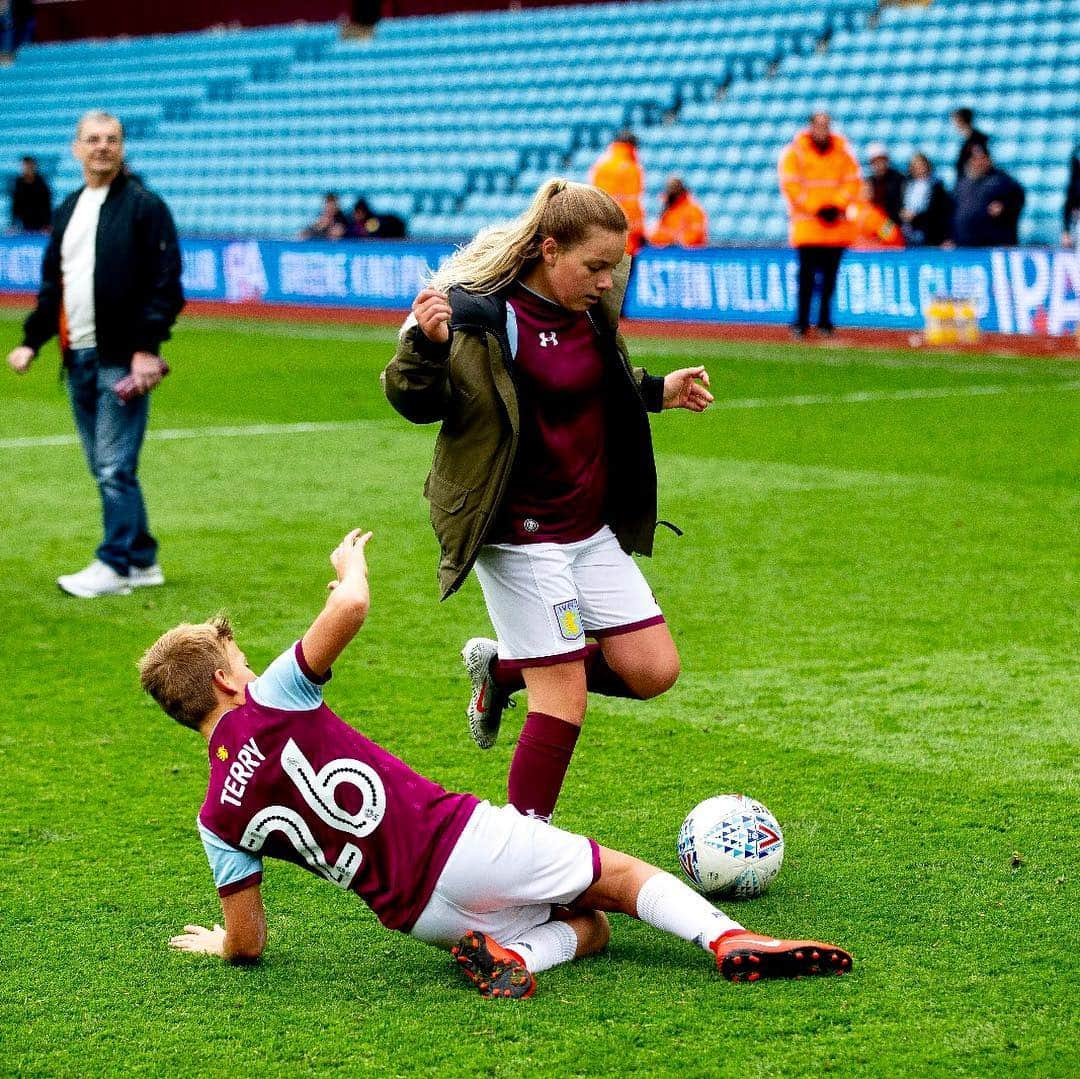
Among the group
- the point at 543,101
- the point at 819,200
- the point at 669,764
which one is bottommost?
the point at 669,764

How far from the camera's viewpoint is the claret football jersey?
3.81m

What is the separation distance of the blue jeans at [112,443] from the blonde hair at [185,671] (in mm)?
4327

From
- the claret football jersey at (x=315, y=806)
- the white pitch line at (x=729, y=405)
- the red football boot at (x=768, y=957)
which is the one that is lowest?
the white pitch line at (x=729, y=405)

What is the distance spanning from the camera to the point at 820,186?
56.2 ft


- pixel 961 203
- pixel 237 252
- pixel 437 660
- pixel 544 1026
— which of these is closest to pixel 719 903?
pixel 544 1026

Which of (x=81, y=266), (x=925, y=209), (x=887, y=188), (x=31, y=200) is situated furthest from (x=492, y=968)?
(x=31, y=200)

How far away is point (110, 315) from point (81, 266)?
293 millimetres

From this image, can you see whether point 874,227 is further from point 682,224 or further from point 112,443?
point 112,443

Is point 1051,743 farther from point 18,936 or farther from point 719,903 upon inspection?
point 18,936

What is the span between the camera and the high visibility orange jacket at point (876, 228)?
64.1 ft

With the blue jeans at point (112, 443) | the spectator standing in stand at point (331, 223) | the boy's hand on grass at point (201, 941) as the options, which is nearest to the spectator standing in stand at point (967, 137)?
the spectator standing in stand at point (331, 223)

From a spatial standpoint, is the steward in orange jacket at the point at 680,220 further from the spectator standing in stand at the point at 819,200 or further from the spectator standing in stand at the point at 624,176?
the spectator standing in stand at the point at 819,200

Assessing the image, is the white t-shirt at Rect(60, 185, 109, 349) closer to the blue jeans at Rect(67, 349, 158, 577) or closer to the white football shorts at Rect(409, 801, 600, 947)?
the blue jeans at Rect(67, 349, 158, 577)

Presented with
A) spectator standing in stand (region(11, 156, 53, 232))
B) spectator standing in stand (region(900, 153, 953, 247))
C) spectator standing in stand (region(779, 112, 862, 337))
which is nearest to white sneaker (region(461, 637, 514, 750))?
spectator standing in stand (region(779, 112, 862, 337))
